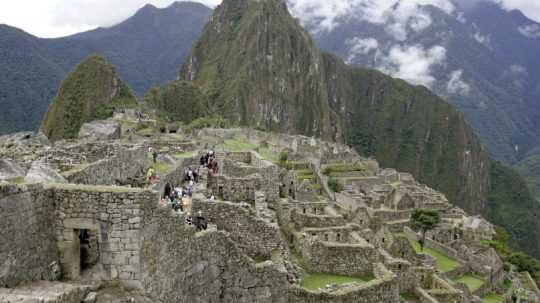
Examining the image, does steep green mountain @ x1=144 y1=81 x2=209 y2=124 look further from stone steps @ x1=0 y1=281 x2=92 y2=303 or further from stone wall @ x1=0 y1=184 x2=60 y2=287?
stone steps @ x1=0 y1=281 x2=92 y2=303

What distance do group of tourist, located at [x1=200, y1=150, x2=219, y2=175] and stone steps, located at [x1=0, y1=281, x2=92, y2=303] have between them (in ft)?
31.8

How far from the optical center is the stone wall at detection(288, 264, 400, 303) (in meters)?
10.3

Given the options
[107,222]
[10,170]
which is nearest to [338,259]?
[107,222]

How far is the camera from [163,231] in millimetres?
7785

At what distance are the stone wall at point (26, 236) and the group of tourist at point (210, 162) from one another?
9350 millimetres

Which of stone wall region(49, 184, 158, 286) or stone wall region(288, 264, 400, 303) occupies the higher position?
stone wall region(49, 184, 158, 286)

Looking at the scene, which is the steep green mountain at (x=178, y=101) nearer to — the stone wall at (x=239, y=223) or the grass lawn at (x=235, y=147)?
the grass lawn at (x=235, y=147)

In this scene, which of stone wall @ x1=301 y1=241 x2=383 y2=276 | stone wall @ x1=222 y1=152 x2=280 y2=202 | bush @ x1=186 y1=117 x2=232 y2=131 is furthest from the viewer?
bush @ x1=186 y1=117 x2=232 y2=131

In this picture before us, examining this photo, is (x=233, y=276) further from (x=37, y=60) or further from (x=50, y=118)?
(x=37, y=60)

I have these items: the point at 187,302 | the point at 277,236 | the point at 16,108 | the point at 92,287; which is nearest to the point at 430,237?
the point at 277,236

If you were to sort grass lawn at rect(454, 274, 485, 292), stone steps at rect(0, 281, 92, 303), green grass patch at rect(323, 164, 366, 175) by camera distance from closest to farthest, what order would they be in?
stone steps at rect(0, 281, 92, 303) → grass lawn at rect(454, 274, 485, 292) → green grass patch at rect(323, 164, 366, 175)

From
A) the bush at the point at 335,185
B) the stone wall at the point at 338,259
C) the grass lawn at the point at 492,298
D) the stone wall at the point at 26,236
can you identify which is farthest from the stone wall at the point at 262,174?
the bush at the point at 335,185

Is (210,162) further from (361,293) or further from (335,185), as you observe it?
(335,185)

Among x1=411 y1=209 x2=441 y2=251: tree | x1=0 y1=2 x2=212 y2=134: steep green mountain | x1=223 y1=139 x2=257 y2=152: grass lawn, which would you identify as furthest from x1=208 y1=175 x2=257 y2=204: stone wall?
x1=0 y1=2 x2=212 y2=134: steep green mountain
